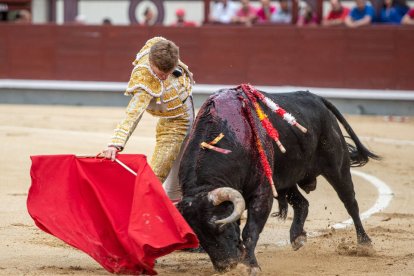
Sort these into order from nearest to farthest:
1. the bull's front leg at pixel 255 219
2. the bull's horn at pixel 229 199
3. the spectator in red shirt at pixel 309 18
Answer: the bull's horn at pixel 229 199 → the bull's front leg at pixel 255 219 → the spectator in red shirt at pixel 309 18

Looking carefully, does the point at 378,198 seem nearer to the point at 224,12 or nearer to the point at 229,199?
the point at 229,199

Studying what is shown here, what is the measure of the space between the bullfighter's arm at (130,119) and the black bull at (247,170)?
25 cm

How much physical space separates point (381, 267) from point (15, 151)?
4.21 m

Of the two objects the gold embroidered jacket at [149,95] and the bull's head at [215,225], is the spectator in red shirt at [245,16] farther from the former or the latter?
the bull's head at [215,225]

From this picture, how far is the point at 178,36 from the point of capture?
1229 centimetres

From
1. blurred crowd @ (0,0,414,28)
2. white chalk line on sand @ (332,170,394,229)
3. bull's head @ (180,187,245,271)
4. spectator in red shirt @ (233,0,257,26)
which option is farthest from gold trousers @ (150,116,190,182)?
spectator in red shirt @ (233,0,257,26)

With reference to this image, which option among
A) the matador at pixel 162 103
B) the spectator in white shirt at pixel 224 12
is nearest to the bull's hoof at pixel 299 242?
the matador at pixel 162 103

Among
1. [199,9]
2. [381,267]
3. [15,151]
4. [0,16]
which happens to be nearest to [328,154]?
[381,267]

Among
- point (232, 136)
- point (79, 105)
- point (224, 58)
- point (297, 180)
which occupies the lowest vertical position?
point (79, 105)

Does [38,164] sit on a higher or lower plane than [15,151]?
higher

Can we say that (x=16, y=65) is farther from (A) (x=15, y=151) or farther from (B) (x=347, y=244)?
(B) (x=347, y=244)

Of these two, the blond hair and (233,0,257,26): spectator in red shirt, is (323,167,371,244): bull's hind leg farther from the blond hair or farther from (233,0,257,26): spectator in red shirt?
(233,0,257,26): spectator in red shirt

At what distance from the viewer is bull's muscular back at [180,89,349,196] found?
3.95 metres

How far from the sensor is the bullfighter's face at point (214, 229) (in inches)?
147
